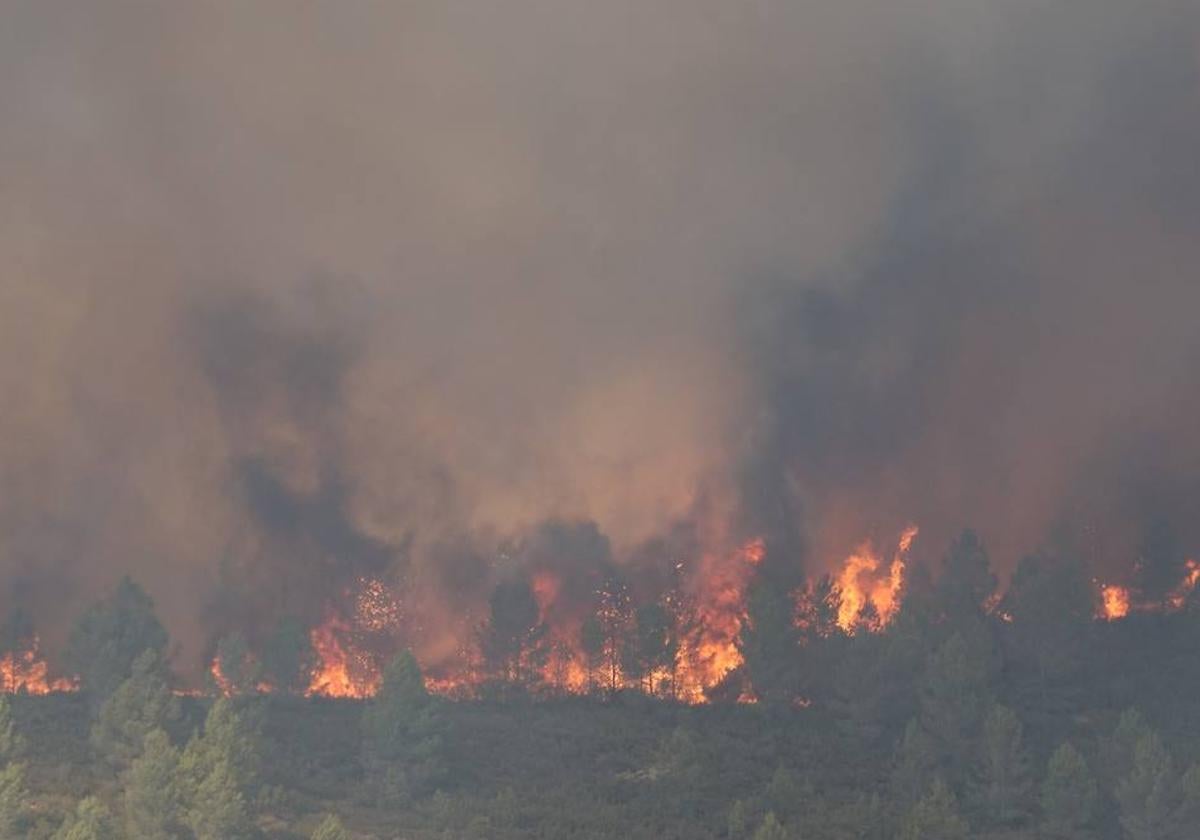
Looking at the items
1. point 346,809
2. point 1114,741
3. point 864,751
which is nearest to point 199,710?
point 346,809

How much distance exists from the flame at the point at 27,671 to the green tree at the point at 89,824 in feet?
146

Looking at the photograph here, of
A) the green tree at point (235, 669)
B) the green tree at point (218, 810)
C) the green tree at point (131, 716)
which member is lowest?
the green tree at point (218, 810)

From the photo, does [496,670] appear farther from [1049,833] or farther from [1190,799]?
[1190,799]

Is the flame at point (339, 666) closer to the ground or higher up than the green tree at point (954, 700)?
higher up

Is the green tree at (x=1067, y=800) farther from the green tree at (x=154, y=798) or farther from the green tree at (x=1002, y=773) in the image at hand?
the green tree at (x=154, y=798)

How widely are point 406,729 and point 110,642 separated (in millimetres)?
23654

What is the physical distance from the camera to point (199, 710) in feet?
354

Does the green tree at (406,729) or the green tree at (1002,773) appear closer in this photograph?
the green tree at (1002,773)

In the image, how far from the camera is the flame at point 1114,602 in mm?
131125

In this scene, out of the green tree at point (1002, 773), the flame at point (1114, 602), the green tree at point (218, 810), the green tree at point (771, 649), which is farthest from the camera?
the flame at point (1114, 602)

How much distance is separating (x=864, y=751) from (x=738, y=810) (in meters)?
→ 23.0

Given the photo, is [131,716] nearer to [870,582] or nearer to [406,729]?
[406,729]

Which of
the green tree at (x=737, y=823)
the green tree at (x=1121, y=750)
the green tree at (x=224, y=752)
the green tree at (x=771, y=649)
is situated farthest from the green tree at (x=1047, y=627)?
the green tree at (x=224, y=752)

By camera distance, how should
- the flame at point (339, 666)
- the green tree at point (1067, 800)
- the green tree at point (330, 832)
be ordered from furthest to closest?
the flame at point (339, 666) < the green tree at point (1067, 800) < the green tree at point (330, 832)
